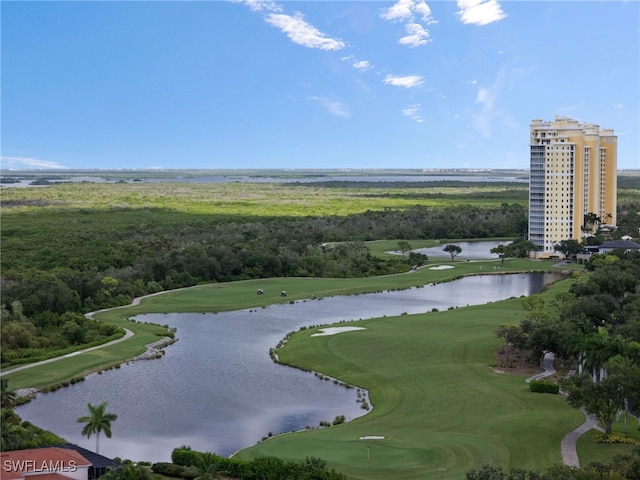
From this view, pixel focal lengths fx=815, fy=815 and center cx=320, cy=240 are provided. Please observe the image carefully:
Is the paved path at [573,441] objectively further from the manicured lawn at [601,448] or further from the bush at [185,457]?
the bush at [185,457]

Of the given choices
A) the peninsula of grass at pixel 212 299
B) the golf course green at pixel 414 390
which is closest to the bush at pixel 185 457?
the golf course green at pixel 414 390

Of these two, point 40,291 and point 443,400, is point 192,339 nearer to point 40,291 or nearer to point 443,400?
point 40,291

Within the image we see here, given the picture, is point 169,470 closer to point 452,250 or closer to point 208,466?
point 208,466

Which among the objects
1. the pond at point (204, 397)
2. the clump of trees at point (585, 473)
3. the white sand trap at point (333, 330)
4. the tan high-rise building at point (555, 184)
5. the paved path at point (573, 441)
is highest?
the tan high-rise building at point (555, 184)

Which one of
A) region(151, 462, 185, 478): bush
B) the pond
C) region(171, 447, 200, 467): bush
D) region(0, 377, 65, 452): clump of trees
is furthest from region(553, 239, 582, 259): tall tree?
region(151, 462, 185, 478): bush

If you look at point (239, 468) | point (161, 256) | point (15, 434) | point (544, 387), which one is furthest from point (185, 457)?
point (161, 256)

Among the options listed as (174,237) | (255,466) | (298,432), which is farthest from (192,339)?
(174,237)

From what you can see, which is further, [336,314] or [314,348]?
[336,314]
